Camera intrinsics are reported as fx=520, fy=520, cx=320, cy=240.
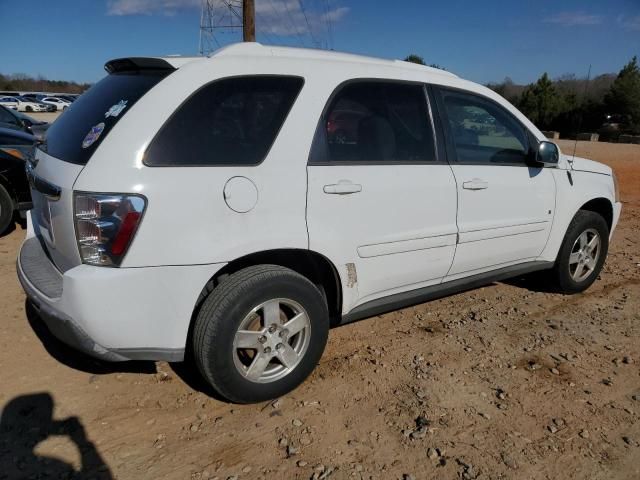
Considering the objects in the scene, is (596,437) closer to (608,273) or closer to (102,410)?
(102,410)

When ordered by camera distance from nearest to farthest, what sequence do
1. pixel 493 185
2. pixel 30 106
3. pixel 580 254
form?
pixel 493 185
pixel 580 254
pixel 30 106

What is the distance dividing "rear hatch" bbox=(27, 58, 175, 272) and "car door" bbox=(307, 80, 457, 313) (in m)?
0.99

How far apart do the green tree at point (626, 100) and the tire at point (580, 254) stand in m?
32.4

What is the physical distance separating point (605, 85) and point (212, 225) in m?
40.5

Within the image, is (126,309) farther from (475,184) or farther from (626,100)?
(626,100)

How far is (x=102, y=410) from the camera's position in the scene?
9.39ft

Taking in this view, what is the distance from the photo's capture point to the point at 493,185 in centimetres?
373

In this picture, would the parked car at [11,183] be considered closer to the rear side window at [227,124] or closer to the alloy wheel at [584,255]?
the rear side window at [227,124]

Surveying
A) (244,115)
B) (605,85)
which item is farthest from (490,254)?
(605,85)

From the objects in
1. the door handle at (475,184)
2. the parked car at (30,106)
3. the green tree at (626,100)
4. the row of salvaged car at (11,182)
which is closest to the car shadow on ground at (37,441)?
the door handle at (475,184)

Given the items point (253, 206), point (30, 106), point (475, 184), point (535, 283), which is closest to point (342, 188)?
point (253, 206)

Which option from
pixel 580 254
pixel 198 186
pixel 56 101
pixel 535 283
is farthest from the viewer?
pixel 56 101

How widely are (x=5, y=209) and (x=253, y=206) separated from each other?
471 centimetres

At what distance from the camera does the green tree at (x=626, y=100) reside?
32.3 m
